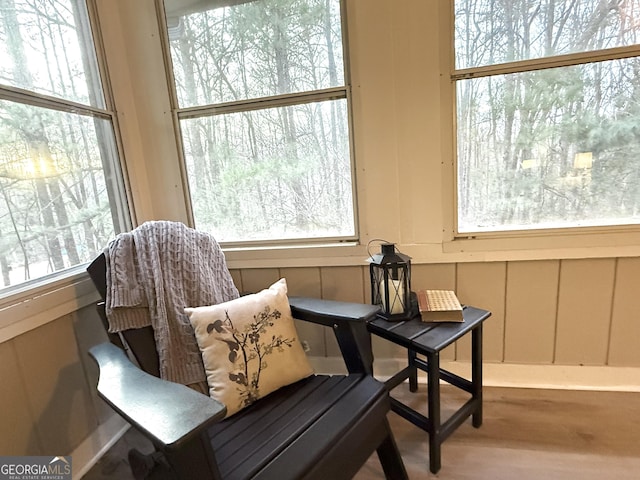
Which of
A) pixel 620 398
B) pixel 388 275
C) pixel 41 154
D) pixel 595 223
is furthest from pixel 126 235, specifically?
pixel 620 398

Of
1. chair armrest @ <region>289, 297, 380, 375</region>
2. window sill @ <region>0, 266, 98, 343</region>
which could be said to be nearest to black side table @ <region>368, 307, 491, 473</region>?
chair armrest @ <region>289, 297, 380, 375</region>

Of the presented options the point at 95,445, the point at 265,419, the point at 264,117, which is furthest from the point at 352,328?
the point at 95,445

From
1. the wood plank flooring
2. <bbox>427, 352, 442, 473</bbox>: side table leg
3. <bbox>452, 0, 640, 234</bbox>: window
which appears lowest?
the wood plank flooring

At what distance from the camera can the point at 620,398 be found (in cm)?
155

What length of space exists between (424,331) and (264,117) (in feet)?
3.92

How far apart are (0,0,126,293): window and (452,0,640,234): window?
5.26 feet

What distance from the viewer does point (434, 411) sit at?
48.0 inches

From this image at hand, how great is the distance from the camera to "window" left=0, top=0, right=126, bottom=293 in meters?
1.19

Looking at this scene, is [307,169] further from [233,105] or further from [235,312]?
[235,312]

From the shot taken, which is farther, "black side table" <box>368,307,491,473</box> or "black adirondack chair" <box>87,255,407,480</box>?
"black side table" <box>368,307,491,473</box>

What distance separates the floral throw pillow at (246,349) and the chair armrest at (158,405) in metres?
0.24

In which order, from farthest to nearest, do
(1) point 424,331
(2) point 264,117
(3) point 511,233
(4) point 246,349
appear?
(2) point 264,117
(3) point 511,233
(1) point 424,331
(4) point 246,349

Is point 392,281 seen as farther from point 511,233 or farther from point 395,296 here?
point 511,233

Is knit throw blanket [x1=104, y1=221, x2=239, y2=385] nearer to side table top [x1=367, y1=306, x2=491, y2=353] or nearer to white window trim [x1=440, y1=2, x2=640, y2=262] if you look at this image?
side table top [x1=367, y1=306, x2=491, y2=353]
